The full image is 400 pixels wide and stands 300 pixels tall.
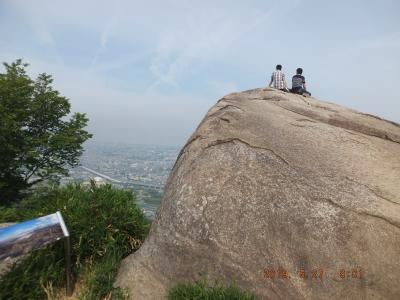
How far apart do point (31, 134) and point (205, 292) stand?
22.4 m

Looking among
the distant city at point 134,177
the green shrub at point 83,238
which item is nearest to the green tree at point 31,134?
the distant city at point 134,177

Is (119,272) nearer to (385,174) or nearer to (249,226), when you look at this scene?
(249,226)

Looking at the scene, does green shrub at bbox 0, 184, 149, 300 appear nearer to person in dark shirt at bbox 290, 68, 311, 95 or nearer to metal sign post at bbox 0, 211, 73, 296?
metal sign post at bbox 0, 211, 73, 296

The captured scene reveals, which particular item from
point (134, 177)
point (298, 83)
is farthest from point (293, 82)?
point (134, 177)

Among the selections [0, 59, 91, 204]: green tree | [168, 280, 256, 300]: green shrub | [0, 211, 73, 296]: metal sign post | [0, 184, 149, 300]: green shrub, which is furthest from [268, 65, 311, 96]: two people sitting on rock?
[0, 59, 91, 204]: green tree

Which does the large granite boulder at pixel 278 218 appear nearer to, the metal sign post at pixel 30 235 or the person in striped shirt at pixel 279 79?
the metal sign post at pixel 30 235

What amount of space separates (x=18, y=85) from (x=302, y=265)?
76.2ft

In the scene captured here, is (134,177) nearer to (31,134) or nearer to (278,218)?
(31,134)

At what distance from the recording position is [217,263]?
6.46 meters

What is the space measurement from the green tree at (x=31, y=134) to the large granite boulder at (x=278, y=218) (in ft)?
57.2

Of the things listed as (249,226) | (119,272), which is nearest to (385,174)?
(249,226)

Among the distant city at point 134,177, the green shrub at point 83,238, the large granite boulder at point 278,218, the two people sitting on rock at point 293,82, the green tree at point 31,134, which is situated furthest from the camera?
the green tree at point 31,134

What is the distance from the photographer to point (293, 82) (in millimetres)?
15180

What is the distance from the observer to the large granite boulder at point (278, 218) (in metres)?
6.07
